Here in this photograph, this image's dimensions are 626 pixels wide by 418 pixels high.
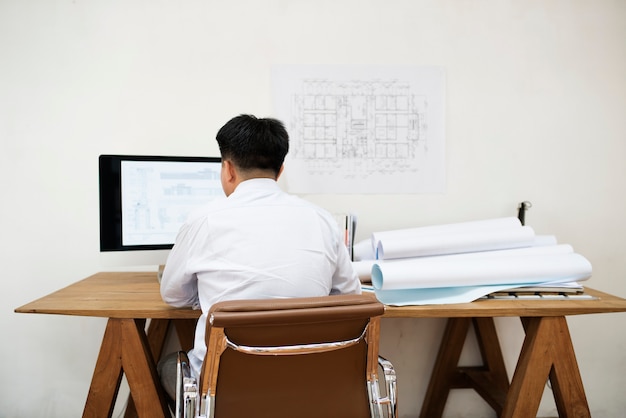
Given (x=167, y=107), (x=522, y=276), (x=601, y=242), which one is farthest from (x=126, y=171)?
(x=601, y=242)

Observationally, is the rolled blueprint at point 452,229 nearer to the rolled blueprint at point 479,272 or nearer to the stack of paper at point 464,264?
the stack of paper at point 464,264

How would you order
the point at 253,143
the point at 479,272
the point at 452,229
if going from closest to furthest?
the point at 253,143 < the point at 479,272 < the point at 452,229

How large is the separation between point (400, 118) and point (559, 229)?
920 mm

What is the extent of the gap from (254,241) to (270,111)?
1.11 m

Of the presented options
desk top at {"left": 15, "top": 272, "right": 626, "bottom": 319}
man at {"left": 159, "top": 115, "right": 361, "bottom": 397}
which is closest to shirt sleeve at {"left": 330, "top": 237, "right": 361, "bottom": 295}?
man at {"left": 159, "top": 115, "right": 361, "bottom": 397}

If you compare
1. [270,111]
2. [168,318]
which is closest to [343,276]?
[168,318]

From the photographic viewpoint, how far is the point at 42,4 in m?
2.19

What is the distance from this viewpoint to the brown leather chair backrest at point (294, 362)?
3.45 ft

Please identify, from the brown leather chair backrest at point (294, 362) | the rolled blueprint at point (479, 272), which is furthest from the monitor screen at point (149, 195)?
the brown leather chair backrest at point (294, 362)

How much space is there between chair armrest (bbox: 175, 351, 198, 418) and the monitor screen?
2.28 ft

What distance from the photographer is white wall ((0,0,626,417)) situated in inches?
87.0

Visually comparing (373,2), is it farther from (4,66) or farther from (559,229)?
(4,66)

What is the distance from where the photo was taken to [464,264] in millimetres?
1738

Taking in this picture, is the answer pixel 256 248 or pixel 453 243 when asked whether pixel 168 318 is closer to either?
pixel 256 248
